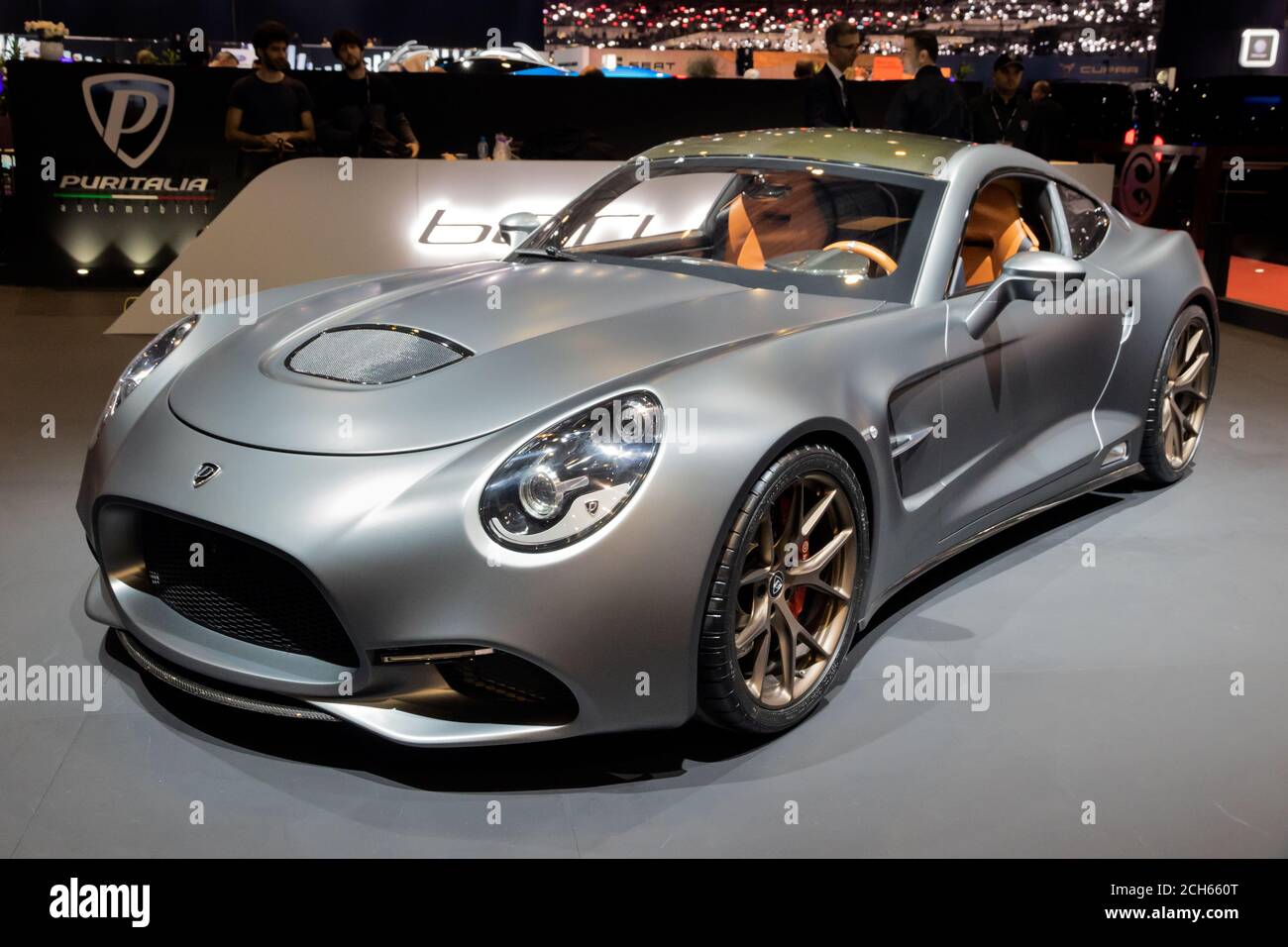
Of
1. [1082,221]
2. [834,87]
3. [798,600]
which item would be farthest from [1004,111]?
[798,600]

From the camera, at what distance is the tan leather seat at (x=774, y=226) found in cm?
371

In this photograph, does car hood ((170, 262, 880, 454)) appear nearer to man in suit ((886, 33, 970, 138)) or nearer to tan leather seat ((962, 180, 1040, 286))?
tan leather seat ((962, 180, 1040, 286))

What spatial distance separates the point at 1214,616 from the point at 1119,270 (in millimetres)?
1224

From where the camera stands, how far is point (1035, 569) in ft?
12.6

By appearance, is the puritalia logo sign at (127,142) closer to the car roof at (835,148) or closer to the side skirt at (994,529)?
the car roof at (835,148)

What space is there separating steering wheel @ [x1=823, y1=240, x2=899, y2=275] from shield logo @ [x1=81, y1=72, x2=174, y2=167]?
25.0ft

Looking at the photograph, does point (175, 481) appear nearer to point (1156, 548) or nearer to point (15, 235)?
point (1156, 548)

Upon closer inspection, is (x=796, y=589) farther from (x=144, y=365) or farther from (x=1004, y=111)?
(x=1004, y=111)

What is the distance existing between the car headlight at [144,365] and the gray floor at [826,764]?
606 millimetres

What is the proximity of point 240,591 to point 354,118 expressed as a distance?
19.8 feet

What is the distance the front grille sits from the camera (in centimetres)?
239

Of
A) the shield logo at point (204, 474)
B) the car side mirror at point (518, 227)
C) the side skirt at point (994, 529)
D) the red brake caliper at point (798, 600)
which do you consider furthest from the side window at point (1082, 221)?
the shield logo at point (204, 474)

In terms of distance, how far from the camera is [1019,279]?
329 cm
